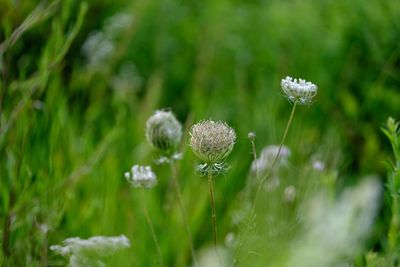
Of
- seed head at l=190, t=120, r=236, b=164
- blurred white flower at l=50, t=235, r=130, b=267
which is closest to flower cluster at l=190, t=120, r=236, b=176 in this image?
seed head at l=190, t=120, r=236, b=164

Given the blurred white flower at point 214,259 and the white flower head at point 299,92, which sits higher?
the white flower head at point 299,92

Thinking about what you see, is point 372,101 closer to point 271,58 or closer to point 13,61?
point 271,58

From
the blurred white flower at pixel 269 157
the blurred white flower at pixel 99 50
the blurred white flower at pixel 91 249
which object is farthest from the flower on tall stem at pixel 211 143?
the blurred white flower at pixel 99 50

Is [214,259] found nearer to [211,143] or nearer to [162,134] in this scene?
[211,143]

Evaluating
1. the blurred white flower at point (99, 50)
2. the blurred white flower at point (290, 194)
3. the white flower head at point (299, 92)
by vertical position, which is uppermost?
the blurred white flower at point (99, 50)

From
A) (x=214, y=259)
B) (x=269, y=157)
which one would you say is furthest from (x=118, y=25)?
(x=214, y=259)

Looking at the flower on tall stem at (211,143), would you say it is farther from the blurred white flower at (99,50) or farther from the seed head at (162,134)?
the blurred white flower at (99,50)

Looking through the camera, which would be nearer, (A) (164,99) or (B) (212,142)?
(B) (212,142)
